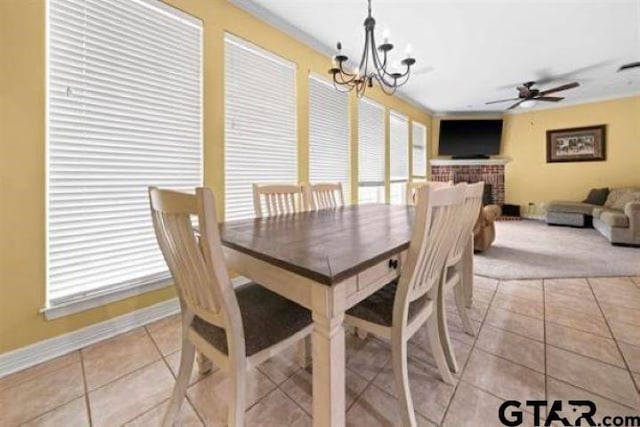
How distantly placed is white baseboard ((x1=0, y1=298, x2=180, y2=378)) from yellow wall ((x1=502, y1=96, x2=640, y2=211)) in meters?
7.37

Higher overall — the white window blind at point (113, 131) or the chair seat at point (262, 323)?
the white window blind at point (113, 131)

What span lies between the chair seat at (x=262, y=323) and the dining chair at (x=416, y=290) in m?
0.25

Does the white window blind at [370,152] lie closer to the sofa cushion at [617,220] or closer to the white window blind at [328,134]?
the white window blind at [328,134]

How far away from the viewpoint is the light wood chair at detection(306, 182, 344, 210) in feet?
7.46

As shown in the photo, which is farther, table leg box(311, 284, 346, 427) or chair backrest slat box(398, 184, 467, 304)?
chair backrest slat box(398, 184, 467, 304)

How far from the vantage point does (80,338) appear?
1665 millimetres

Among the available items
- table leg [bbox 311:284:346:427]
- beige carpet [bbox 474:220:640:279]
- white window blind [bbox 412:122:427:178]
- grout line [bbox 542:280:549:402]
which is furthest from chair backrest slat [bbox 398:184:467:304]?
white window blind [bbox 412:122:427:178]

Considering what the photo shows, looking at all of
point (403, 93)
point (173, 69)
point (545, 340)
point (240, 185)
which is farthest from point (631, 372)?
point (403, 93)

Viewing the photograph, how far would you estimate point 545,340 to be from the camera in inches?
67.0

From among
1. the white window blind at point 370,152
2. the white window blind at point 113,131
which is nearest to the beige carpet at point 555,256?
the white window blind at point 370,152

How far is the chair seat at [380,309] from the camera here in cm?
114

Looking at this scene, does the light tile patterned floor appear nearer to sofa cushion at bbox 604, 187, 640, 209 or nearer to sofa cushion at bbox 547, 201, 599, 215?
sofa cushion at bbox 547, 201, 599, 215

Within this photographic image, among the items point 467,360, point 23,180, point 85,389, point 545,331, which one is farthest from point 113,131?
point 545,331

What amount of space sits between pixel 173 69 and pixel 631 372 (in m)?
3.24
